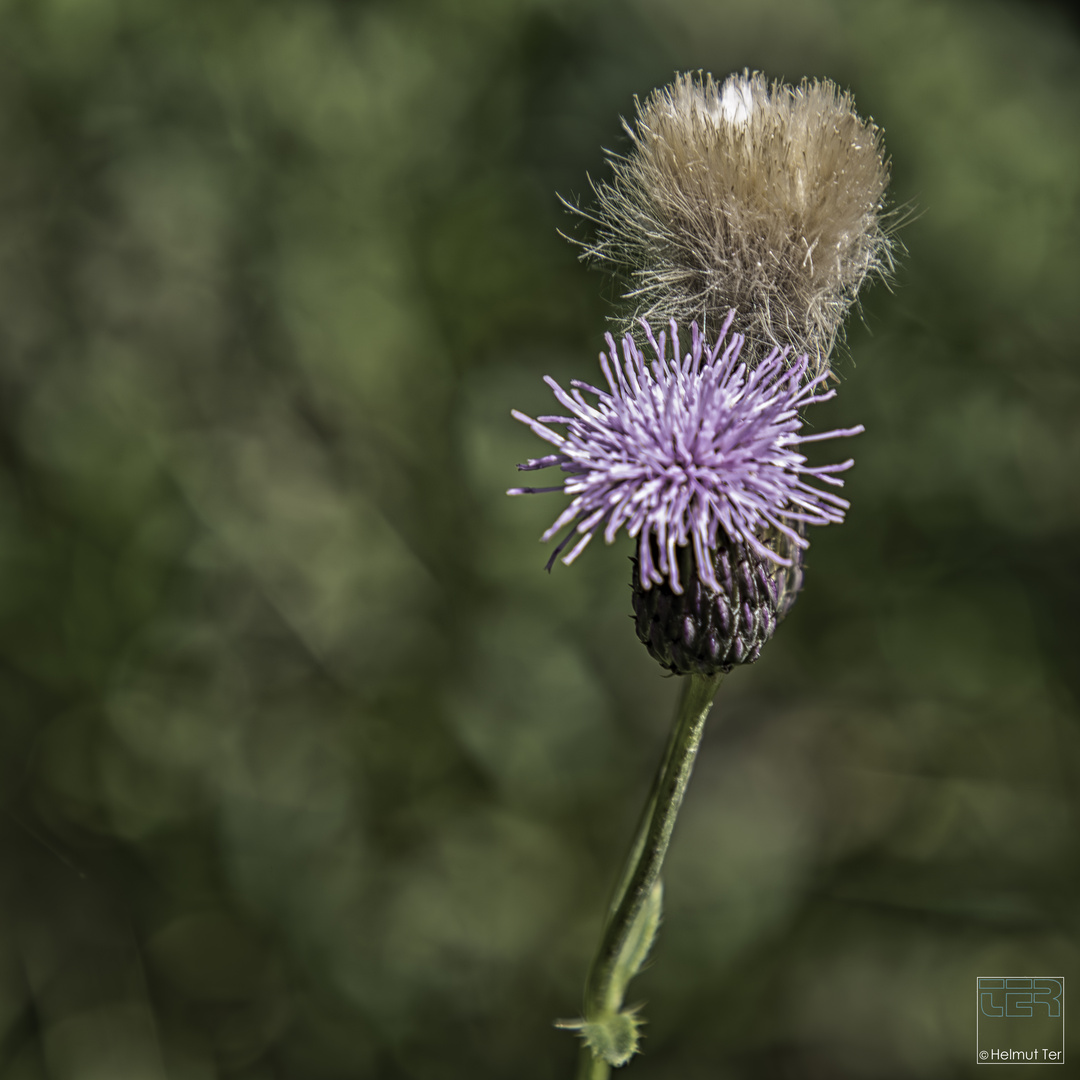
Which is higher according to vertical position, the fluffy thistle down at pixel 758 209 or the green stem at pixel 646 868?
the fluffy thistle down at pixel 758 209

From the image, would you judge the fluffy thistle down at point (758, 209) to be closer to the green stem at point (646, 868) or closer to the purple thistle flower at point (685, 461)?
the purple thistle flower at point (685, 461)

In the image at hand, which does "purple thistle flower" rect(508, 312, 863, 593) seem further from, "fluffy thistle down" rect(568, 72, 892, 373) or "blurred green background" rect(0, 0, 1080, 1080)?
"blurred green background" rect(0, 0, 1080, 1080)

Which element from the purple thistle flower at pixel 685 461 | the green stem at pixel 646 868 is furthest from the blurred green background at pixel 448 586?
the purple thistle flower at pixel 685 461

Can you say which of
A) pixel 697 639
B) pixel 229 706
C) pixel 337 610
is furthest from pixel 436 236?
pixel 697 639

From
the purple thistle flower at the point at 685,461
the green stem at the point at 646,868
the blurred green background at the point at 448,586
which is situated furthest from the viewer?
the blurred green background at the point at 448,586

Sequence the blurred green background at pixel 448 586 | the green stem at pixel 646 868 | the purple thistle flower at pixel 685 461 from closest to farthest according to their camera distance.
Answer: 1. the purple thistle flower at pixel 685 461
2. the green stem at pixel 646 868
3. the blurred green background at pixel 448 586

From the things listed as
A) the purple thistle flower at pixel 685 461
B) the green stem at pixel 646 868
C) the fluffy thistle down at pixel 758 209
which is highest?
the fluffy thistle down at pixel 758 209
